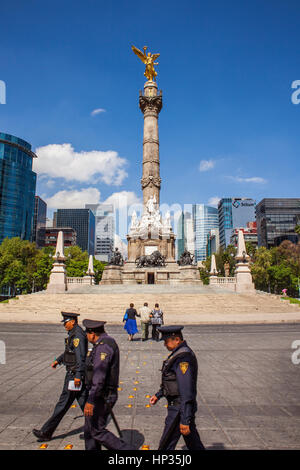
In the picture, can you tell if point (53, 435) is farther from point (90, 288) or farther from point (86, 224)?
point (86, 224)

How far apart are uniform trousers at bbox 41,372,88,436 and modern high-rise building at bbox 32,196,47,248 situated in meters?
120

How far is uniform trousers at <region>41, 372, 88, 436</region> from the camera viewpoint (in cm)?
429

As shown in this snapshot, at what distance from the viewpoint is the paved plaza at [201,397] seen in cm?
436

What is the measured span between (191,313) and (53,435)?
19005 millimetres

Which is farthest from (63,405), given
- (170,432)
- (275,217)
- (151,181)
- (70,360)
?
(275,217)

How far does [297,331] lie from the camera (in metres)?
14.8

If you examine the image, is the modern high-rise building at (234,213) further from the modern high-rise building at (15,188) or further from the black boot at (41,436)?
the black boot at (41,436)

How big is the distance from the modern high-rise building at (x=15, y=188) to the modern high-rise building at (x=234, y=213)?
8452cm

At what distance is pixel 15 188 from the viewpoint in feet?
305

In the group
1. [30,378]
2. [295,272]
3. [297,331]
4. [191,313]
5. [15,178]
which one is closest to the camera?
[30,378]

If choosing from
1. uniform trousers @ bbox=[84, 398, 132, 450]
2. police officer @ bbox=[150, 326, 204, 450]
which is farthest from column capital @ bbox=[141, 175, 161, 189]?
uniform trousers @ bbox=[84, 398, 132, 450]
